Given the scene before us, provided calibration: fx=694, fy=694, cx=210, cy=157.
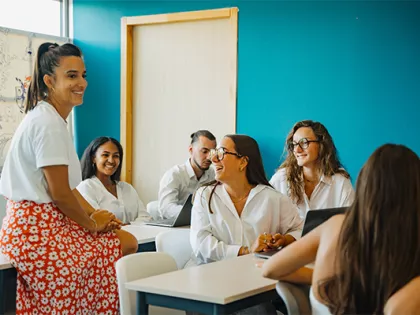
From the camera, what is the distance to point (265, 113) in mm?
6586

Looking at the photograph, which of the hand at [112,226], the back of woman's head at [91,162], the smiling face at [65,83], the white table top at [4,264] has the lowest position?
the white table top at [4,264]

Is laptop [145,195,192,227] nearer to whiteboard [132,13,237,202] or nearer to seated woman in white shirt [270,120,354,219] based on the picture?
seated woman in white shirt [270,120,354,219]

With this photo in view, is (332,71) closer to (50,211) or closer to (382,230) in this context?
(50,211)

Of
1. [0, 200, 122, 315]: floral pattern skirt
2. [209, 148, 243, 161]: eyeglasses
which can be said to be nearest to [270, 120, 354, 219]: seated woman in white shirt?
[209, 148, 243, 161]: eyeglasses

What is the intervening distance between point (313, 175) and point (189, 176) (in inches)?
60.2

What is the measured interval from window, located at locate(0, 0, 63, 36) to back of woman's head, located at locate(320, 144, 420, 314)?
554 cm

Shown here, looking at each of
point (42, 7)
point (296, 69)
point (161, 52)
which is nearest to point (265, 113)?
point (296, 69)

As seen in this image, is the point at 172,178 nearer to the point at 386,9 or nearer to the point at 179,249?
the point at 179,249

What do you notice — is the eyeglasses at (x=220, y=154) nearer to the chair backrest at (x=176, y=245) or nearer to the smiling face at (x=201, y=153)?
the chair backrest at (x=176, y=245)

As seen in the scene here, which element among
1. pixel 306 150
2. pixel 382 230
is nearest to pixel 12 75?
pixel 306 150

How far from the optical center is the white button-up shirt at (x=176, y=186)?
18.8 feet

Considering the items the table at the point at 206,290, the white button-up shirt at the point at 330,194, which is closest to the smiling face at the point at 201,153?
the white button-up shirt at the point at 330,194

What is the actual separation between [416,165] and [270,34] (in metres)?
4.60

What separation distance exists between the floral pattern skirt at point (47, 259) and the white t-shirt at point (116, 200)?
1.51 m
